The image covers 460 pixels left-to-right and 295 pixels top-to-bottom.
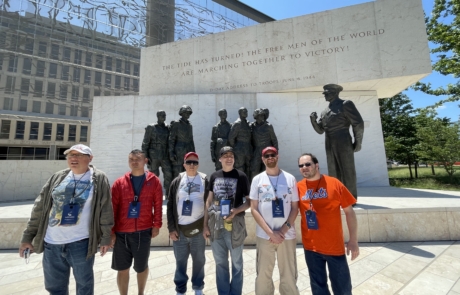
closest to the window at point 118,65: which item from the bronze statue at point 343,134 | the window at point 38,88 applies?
the window at point 38,88

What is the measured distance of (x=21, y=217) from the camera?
466 cm

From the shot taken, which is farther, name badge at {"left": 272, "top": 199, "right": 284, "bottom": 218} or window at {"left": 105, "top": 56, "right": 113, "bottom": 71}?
window at {"left": 105, "top": 56, "right": 113, "bottom": 71}

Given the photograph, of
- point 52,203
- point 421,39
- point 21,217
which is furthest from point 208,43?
point 52,203

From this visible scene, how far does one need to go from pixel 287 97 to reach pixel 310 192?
26.2 feet

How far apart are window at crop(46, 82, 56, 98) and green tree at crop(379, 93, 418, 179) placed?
3304 centimetres

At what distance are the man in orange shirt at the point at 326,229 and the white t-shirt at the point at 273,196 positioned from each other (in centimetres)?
14

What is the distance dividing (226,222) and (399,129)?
18.7 m

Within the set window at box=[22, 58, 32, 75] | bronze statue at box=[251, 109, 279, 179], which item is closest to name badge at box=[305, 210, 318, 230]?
bronze statue at box=[251, 109, 279, 179]

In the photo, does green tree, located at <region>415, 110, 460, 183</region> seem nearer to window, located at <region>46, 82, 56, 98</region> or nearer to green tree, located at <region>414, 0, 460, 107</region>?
green tree, located at <region>414, 0, 460, 107</region>

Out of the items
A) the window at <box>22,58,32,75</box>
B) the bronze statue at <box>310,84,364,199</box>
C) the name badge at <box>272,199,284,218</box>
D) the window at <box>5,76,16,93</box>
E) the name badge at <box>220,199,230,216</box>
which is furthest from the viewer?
the window at <box>22,58,32,75</box>

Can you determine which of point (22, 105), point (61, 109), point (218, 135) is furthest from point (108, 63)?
point (218, 135)

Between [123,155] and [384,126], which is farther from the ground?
[384,126]

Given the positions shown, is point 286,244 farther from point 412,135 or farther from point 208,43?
point 412,135

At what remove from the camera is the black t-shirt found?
8.13 ft
